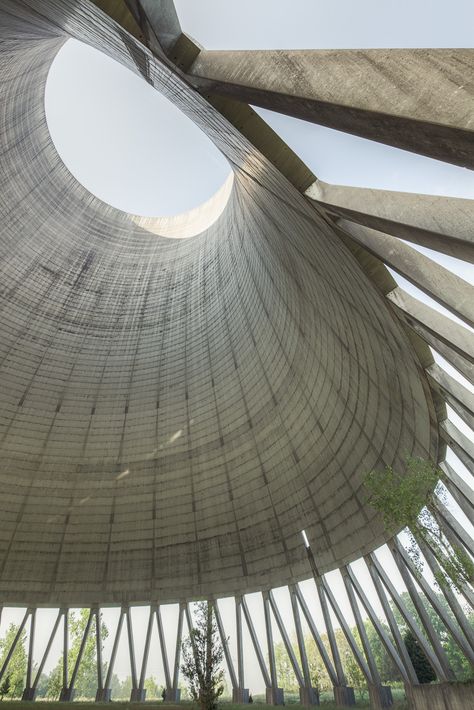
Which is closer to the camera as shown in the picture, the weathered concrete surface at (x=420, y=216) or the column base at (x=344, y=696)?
the weathered concrete surface at (x=420, y=216)

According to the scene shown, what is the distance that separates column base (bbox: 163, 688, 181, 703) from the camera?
25.7 meters

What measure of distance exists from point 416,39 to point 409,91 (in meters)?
3.10

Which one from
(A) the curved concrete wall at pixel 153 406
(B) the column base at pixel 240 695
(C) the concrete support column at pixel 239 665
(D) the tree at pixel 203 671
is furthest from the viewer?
(C) the concrete support column at pixel 239 665

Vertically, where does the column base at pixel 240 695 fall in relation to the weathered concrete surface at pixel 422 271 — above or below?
above

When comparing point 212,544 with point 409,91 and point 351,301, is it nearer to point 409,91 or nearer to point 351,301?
point 351,301

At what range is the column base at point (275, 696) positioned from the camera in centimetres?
2375

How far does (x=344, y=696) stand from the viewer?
21.1m

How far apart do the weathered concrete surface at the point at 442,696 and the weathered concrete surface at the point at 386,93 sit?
1611 cm

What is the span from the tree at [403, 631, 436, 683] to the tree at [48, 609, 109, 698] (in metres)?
18.7

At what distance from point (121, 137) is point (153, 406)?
16.1 meters

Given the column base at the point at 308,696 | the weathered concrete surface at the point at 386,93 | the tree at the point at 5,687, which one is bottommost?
the weathered concrete surface at the point at 386,93

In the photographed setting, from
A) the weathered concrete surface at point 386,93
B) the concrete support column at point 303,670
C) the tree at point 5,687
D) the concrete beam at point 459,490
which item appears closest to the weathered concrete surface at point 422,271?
the weathered concrete surface at point 386,93

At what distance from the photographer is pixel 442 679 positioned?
17266 mm

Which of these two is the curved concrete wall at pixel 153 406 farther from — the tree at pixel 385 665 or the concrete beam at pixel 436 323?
the concrete beam at pixel 436 323
